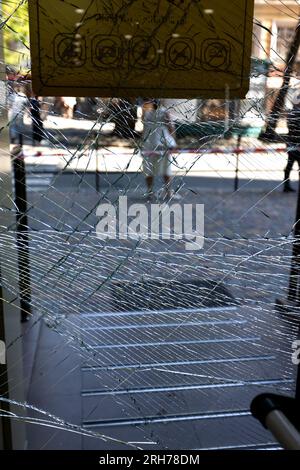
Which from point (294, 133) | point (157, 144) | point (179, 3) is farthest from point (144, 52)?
point (294, 133)

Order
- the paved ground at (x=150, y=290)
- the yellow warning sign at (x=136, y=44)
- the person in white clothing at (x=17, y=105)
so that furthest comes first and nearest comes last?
1. the paved ground at (x=150, y=290)
2. the person in white clothing at (x=17, y=105)
3. the yellow warning sign at (x=136, y=44)

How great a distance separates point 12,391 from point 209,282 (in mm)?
864

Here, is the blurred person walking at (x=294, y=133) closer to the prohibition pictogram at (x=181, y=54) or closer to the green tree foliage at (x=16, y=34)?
the prohibition pictogram at (x=181, y=54)

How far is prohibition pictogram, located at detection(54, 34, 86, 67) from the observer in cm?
119

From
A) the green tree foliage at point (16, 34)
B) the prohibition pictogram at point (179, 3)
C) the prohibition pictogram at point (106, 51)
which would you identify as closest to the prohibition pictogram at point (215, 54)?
the prohibition pictogram at point (179, 3)

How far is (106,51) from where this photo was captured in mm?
1214

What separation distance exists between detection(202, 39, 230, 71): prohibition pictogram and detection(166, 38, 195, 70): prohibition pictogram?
3 cm

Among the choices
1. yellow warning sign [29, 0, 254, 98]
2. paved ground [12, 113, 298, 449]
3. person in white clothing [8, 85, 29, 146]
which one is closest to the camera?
yellow warning sign [29, 0, 254, 98]

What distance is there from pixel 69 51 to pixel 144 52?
191 mm

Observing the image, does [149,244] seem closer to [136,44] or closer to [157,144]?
[157,144]

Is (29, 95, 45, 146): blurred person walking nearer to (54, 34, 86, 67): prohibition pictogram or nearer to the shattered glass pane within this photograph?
the shattered glass pane

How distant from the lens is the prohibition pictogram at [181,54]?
1218 millimetres

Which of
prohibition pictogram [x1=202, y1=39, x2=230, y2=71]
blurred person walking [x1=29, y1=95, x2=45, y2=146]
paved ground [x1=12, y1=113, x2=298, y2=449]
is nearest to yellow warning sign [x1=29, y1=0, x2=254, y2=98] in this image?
prohibition pictogram [x1=202, y1=39, x2=230, y2=71]
